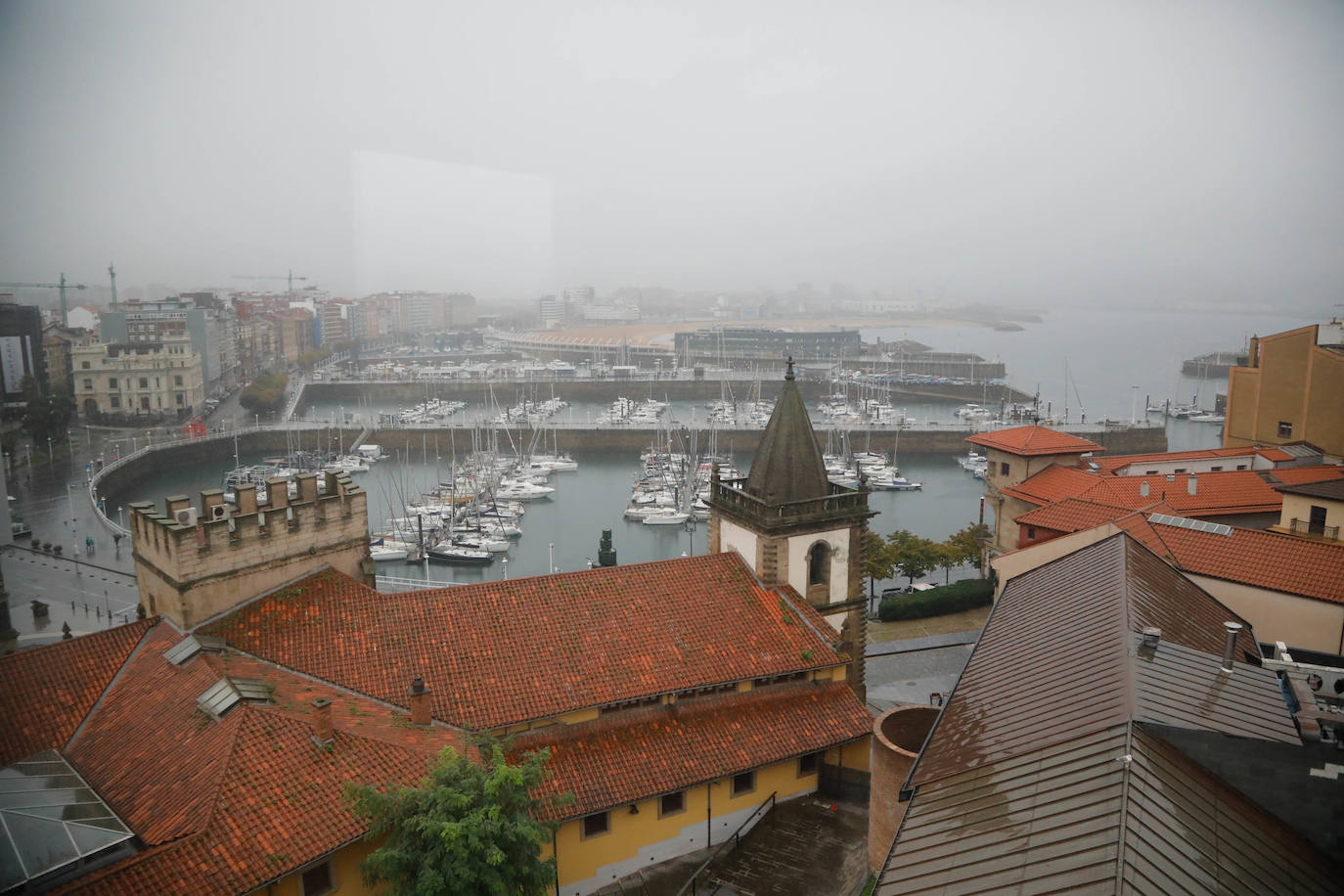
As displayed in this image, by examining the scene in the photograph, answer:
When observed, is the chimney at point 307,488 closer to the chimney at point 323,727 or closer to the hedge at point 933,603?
the chimney at point 323,727

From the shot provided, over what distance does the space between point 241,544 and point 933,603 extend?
63.0ft

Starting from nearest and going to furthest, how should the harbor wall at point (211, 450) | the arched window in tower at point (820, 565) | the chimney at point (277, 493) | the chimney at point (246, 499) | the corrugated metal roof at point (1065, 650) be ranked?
1. the corrugated metal roof at point (1065, 650)
2. the chimney at point (246, 499)
3. the chimney at point (277, 493)
4. the arched window in tower at point (820, 565)
5. the harbor wall at point (211, 450)

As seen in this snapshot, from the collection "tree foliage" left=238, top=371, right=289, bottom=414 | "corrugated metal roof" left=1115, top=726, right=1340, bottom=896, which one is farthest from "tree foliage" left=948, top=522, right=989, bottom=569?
"tree foliage" left=238, top=371, right=289, bottom=414

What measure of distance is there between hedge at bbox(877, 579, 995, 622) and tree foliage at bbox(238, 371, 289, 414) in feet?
203

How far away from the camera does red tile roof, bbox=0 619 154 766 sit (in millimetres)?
9953

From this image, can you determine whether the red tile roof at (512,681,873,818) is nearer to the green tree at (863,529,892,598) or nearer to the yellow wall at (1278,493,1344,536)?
the yellow wall at (1278,493,1344,536)

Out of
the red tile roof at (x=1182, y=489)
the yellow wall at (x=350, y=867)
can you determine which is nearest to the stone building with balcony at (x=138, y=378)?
the yellow wall at (x=350, y=867)

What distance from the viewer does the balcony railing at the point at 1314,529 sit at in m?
19.2

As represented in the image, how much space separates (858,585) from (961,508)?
37.2 m

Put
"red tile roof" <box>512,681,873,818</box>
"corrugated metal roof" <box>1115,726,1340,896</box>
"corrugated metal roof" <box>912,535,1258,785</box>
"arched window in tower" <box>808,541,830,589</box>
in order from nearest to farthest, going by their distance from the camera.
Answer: "corrugated metal roof" <box>1115,726,1340,896</box>, "corrugated metal roof" <box>912,535,1258,785</box>, "red tile roof" <box>512,681,873,818</box>, "arched window in tower" <box>808,541,830,589</box>

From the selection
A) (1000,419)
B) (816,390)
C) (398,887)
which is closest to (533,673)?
(398,887)

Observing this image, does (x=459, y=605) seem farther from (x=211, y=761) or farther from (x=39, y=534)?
(x=39, y=534)

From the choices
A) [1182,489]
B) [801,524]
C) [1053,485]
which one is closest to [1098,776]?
[801,524]

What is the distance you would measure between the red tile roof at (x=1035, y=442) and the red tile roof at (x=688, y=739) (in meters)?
18.0
